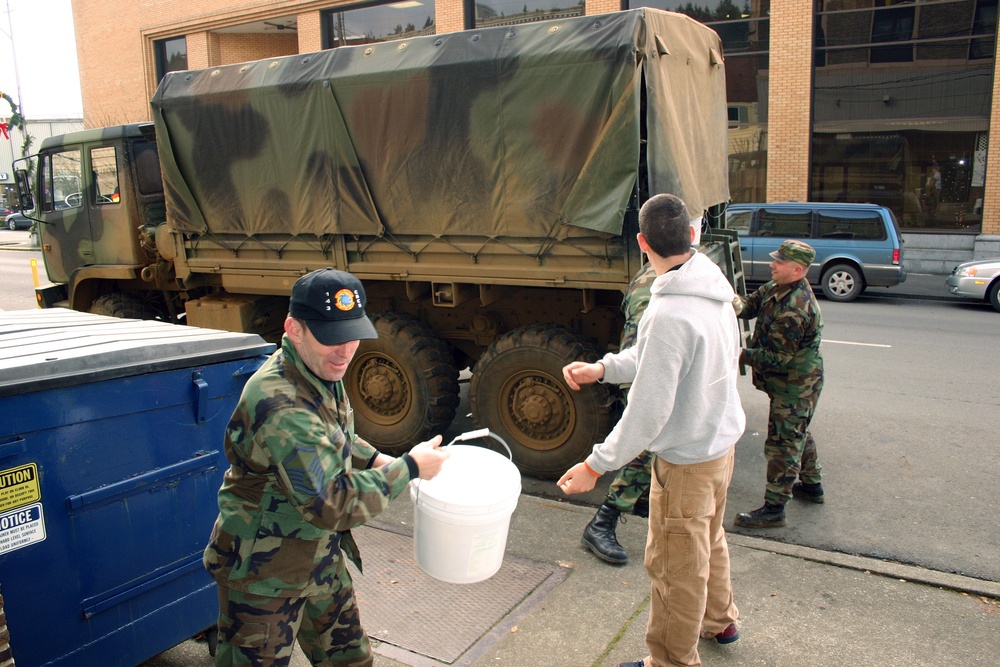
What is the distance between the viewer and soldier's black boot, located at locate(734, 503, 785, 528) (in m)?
4.90

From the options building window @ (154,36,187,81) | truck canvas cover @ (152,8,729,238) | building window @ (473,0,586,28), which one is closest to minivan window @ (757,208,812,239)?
building window @ (473,0,586,28)

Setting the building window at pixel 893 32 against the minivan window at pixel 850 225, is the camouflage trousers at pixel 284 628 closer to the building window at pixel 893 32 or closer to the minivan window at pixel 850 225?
the minivan window at pixel 850 225

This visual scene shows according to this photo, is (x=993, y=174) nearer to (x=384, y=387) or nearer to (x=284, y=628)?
(x=384, y=387)

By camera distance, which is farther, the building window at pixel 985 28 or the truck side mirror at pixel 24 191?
the building window at pixel 985 28

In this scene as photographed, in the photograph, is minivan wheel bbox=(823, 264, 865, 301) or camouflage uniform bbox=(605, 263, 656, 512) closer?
camouflage uniform bbox=(605, 263, 656, 512)

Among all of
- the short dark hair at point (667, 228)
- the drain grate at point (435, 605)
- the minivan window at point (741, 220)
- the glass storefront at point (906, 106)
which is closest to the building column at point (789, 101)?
the glass storefront at point (906, 106)

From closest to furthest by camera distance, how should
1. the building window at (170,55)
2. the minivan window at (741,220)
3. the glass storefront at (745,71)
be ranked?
the minivan window at (741,220) < the glass storefront at (745,71) < the building window at (170,55)

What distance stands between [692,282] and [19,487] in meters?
2.38

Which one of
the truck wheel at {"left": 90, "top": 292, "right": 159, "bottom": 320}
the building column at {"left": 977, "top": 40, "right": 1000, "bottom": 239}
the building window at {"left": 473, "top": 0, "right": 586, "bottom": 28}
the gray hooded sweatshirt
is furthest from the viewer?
the building window at {"left": 473, "top": 0, "right": 586, "bottom": 28}

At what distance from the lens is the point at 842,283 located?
14.7 metres

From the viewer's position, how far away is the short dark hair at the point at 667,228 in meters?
3.04

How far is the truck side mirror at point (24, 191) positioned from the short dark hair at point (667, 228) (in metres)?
7.93

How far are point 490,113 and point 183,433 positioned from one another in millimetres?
3326

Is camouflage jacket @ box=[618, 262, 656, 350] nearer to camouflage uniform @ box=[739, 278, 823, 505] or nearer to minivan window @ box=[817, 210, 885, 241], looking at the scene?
camouflage uniform @ box=[739, 278, 823, 505]
